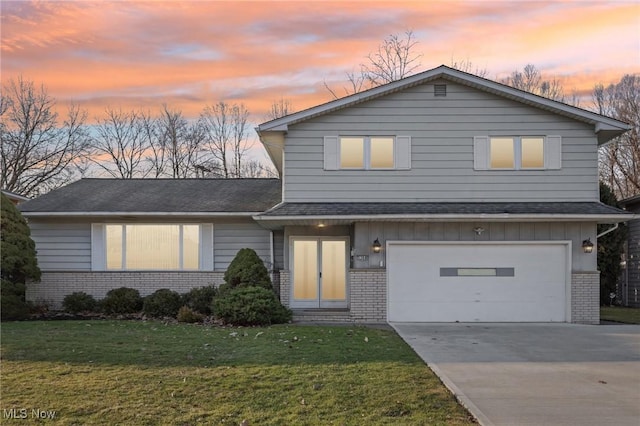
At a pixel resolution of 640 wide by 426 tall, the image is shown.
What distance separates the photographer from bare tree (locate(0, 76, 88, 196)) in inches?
1297

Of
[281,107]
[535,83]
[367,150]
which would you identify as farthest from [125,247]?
[535,83]

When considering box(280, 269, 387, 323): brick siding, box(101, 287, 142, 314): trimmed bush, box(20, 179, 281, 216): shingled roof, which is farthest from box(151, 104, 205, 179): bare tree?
box(280, 269, 387, 323): brick siding

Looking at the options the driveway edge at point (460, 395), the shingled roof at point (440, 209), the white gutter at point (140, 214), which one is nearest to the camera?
the driveway edge at point (460, 395)

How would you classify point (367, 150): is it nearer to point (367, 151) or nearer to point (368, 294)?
point (367, 151)

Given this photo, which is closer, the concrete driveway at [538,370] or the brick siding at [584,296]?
the concrete driveway at [538,370]

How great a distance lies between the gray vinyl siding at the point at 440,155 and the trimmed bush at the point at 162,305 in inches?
170

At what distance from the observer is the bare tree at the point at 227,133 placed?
124ft

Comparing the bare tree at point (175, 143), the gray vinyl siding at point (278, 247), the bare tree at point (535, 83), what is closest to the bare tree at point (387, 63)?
the bare tree at point (535, 83)

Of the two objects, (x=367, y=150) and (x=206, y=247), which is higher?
(x=367, y=150)

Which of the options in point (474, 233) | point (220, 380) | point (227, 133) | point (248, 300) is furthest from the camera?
point (227, 133)

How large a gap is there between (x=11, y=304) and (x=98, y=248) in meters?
3.00

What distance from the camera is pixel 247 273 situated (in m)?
14.5

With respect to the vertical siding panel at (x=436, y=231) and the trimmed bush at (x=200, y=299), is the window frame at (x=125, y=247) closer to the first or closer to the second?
the trimmed bush at (x=200, y=299)

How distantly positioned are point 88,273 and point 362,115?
9184mm
